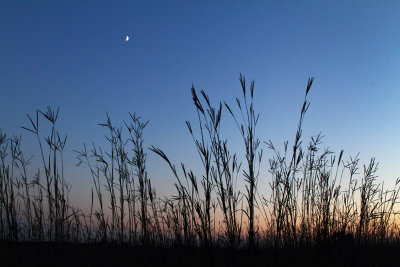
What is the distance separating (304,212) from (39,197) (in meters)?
3.24

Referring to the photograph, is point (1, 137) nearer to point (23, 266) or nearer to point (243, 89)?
point (23, 266)

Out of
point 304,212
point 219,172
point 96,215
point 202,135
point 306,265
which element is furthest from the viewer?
point 96,215

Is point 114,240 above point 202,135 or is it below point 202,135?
below

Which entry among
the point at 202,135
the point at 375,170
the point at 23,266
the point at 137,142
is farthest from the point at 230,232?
the point at 375,170

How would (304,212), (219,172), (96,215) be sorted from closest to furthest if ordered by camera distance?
1. (219,172)
2. (304,212)
3. (96,215)

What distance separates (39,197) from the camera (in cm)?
430

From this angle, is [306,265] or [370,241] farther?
[370,241]

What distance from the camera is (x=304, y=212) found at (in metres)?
3.88

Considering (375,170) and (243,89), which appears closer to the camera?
(243,89)

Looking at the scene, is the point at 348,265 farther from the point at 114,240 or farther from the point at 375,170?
the point at 114,240

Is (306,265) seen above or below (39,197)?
below

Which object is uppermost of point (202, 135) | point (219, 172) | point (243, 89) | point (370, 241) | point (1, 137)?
point (1, 137)

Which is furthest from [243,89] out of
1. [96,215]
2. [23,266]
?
[96,215]

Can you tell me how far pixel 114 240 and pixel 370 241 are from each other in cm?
320
